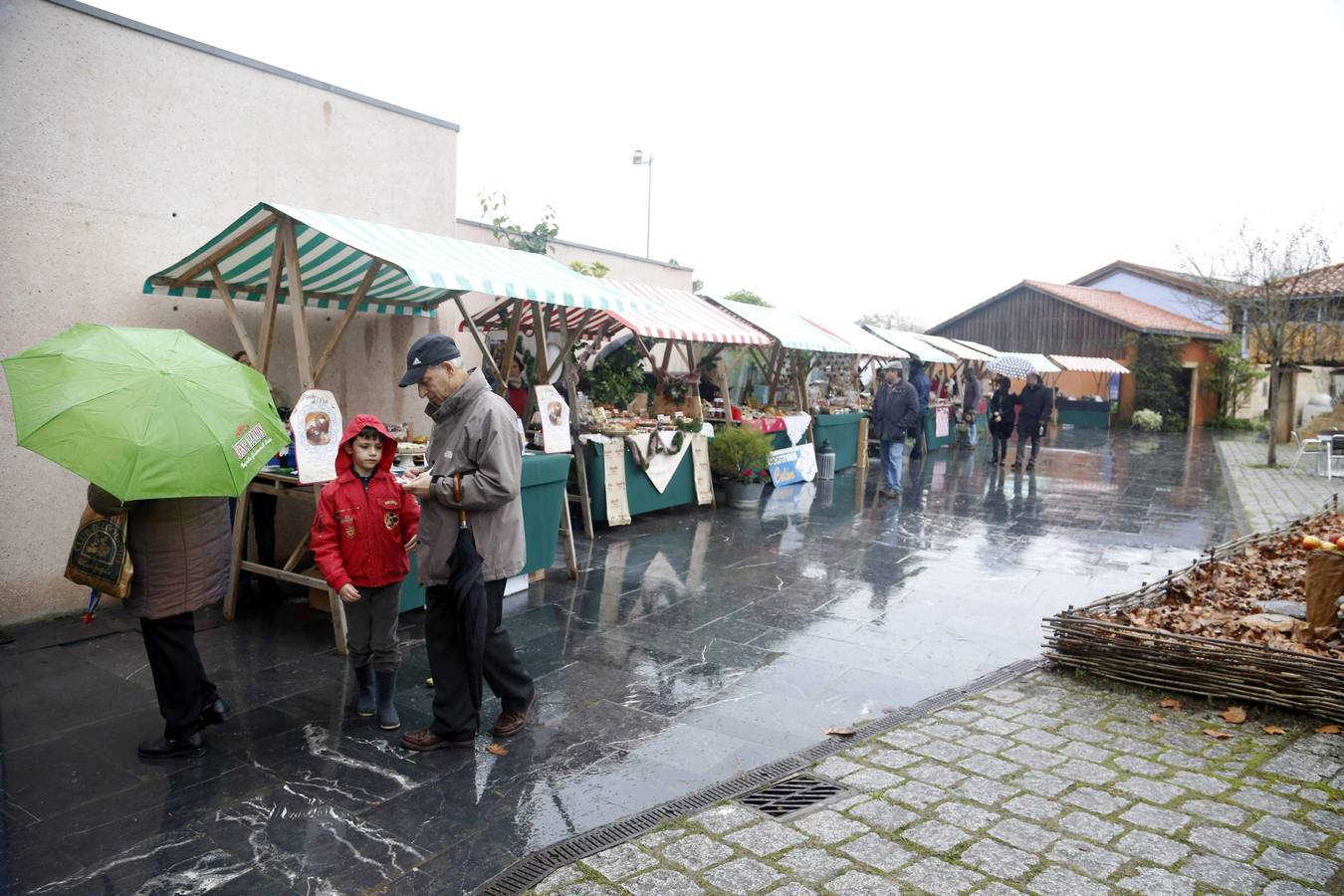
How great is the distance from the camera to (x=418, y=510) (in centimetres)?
427

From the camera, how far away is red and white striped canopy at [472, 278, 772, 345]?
9.80 meters

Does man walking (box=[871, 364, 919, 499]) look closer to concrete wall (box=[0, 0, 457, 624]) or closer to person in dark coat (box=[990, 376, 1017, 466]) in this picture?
person in dark coat (box=[990, 376, 1017, 466])

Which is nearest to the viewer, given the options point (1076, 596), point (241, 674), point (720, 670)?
point (241, 674)

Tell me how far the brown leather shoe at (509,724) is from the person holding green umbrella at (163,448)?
4.37 feet

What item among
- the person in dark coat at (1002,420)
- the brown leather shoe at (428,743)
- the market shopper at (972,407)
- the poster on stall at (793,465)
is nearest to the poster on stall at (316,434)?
the brown leather shoe at (428,743)

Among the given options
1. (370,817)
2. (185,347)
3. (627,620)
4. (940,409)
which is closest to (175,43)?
(185,347)

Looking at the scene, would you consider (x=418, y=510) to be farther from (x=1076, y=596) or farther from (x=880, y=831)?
(x=1076, y=596)

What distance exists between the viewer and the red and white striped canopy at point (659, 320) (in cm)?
980

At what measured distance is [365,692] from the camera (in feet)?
14.5

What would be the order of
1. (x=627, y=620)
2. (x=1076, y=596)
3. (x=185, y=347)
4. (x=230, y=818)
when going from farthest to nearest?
(x=1076, y=596) < (x=627, y=620) < (x=185, y=347) < (x=230, y=818)

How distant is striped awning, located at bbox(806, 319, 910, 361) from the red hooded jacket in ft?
39.5

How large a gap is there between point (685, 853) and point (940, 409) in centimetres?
1800

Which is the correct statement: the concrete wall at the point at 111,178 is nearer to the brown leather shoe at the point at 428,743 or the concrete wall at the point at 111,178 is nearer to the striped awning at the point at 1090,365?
the brown leather shoe at the point at 428,743

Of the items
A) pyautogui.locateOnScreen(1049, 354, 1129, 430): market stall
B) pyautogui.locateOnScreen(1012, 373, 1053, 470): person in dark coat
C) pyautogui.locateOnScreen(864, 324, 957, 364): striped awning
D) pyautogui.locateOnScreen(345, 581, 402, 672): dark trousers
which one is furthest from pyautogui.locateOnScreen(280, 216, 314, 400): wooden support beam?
pyautogui.locateOnScreen(1049, 354, 1129, 430): market stall
